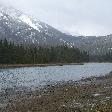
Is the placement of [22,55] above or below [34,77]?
above

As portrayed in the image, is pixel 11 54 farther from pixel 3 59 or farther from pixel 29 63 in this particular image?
pixel 29 63

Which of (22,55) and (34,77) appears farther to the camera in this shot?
(22,55)

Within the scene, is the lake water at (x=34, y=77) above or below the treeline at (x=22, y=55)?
below

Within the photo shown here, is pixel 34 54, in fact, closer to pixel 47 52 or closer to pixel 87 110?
pixel 47 52

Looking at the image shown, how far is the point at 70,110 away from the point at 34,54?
146533 millimetres

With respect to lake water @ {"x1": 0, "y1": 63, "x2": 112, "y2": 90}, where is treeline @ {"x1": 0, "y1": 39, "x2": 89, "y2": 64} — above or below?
above

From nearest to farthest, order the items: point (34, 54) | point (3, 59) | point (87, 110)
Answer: point (87, 110) < point (3, 59) < point (34, 54)

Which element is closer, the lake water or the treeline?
the lake water

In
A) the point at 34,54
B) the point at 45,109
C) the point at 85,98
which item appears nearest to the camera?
the point at 45,109

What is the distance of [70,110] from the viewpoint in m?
24.1

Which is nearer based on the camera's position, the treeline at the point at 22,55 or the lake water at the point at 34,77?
the lake water at the point at 34,77

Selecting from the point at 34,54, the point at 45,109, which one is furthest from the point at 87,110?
the point at 34,54

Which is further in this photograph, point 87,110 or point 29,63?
point 29,63

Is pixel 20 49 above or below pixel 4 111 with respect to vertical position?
above
